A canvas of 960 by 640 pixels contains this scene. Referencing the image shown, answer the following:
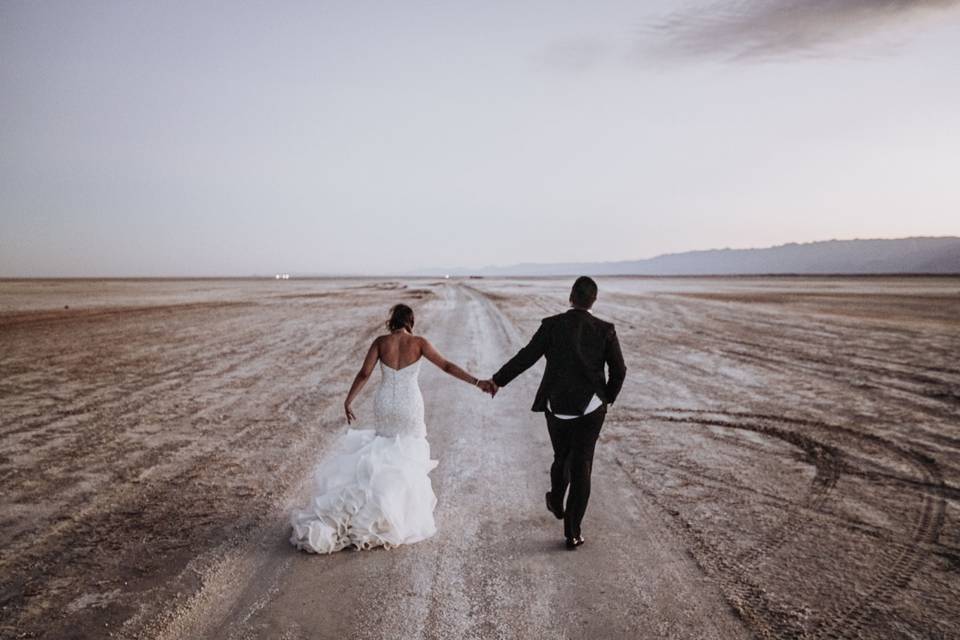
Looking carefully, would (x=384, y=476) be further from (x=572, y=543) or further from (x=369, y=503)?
(x=572, y=543)

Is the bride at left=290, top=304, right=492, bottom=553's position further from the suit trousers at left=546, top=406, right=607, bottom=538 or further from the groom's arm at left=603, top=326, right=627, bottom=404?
the groom's arm at left=603, top=326, right=627, bottom=404

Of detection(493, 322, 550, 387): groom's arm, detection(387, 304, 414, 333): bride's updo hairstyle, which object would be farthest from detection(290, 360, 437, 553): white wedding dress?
detection(493, 322, 550, 387): groom's arm

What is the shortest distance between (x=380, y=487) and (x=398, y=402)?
0.71m

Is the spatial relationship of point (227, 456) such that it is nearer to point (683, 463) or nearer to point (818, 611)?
point (683, 463)

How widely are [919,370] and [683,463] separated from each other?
29.2 ft

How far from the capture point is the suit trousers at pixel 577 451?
155 inches

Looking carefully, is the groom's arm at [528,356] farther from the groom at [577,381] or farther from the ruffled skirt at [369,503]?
the ruffled skirt at [369,503]

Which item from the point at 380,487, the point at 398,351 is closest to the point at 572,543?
the point at 380,487

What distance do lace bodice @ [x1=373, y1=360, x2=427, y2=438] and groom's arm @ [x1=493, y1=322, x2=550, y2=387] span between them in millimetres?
736

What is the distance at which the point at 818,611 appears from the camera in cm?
335

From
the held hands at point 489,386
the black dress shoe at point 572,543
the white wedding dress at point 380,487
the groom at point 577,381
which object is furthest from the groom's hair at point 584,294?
the black dress shoe at point 572,543

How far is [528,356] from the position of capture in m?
4.09

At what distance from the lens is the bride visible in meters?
4.05

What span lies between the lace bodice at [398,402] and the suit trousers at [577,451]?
3.90 feet
